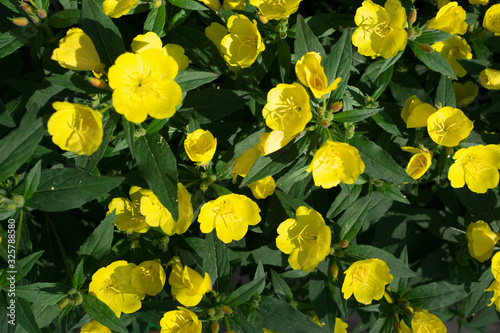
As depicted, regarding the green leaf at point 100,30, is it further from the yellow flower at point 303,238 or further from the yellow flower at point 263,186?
the yellow flower at point 303,238

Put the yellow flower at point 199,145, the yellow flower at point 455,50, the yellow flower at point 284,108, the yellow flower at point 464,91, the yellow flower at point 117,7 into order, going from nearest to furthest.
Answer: the yellow flower at point 284,108
the yellow flower at point 199,145
the yellow flower at point 117,7
the yellow flower at point 455,50
the yellow flower at point 464,91

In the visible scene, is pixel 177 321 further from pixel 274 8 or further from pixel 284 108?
pixel 274 8

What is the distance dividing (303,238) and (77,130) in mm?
1431

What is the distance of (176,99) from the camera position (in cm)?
187

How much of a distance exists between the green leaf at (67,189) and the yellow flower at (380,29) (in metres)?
1.73

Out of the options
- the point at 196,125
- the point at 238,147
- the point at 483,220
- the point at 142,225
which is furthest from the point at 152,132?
the point at 483,220

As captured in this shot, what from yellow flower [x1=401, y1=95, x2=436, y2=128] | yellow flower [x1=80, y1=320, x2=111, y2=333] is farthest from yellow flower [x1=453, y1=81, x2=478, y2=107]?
yellow flower [x1=80, y1=320, x2=111, y2=333]

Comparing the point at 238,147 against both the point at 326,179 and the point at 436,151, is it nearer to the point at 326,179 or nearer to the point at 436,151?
the point at 326,179

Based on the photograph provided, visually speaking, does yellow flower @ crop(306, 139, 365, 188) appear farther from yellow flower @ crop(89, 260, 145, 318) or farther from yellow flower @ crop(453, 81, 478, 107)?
yellow flower @ crop(453, 81, 478, 107)

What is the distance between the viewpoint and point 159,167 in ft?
6.64

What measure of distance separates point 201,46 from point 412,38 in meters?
1.40

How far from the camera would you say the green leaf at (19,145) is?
184 cm

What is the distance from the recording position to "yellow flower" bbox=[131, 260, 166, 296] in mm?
2285

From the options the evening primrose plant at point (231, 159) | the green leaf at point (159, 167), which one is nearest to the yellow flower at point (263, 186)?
the evening primrose plant at point (231, 159)
